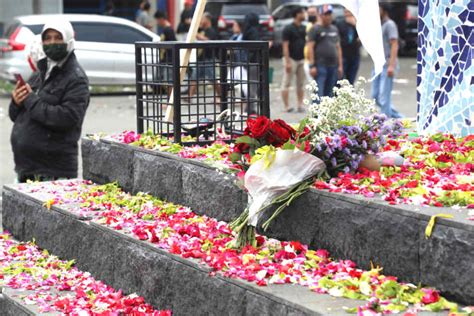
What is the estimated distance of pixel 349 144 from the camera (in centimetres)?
511

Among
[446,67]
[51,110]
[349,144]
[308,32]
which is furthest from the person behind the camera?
[308,32]

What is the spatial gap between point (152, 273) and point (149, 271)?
0.04 metres

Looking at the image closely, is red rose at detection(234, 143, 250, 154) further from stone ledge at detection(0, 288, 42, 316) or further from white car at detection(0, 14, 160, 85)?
white car at detection(0, 14, 160, 85)

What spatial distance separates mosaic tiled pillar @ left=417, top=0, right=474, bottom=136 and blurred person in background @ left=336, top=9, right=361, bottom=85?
33.3 feet

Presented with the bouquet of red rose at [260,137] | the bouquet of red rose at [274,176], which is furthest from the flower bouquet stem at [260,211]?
the bouquet of red rose at [260,137]

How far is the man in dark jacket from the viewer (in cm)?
775

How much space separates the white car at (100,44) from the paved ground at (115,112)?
52cm

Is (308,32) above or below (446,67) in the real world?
below

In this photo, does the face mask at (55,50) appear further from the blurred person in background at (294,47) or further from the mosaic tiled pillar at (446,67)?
the blurred person in background at (294,47)

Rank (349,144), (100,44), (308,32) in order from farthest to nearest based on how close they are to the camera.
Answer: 1. (100,44)
2. (308,32)
3. (349,144)

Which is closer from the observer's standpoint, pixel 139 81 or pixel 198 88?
pixel 198 88

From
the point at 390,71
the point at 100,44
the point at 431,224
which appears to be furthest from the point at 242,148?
the point at 100,44

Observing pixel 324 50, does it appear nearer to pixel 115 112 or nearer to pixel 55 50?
pixel 115 112

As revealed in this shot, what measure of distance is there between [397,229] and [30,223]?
354 centimetres
